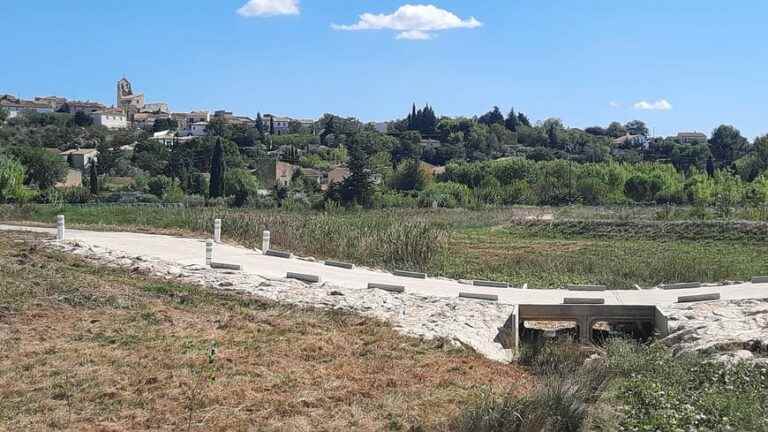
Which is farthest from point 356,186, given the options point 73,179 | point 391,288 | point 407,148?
point 407,148

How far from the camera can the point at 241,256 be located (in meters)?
23.0

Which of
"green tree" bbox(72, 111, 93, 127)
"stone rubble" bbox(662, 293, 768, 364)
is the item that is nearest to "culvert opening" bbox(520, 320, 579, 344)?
"stone rubble" bbox(662, 293, 768, 364)

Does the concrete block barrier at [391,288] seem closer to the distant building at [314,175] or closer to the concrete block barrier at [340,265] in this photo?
the concrete block barrier at [340,265]

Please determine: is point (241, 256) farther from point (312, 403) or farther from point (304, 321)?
point (312, 403)

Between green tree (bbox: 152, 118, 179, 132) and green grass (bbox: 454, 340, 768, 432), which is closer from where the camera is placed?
green grass (bbox: 454, 340, 768, 432)

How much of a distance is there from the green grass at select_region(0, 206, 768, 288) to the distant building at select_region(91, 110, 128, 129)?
12271 cm

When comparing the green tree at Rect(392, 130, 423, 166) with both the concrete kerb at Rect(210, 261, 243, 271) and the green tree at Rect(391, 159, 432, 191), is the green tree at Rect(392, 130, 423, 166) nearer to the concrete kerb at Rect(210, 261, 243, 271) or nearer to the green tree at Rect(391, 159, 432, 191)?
the green tree at Rect(391, 159, 432, 191)

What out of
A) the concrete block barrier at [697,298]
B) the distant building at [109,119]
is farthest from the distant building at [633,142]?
the concrete block barrier at [697,298]

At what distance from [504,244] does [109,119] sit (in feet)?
456

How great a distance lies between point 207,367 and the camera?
11789mm

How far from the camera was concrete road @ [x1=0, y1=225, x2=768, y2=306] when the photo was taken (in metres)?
18.4

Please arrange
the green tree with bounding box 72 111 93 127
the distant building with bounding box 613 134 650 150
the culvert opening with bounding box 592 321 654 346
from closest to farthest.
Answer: the culvert opening with bounding box 592 321 654 346 < the green tree with bounding box 72 111 93 127 < the distant building with bounding box 613 134 650 150

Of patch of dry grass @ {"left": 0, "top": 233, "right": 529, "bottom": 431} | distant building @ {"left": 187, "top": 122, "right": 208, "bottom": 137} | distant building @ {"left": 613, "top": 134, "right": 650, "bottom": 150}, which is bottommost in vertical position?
patch of dry grass @ {"left": 0, "top": 233, "right": 529, "bottom": 431}

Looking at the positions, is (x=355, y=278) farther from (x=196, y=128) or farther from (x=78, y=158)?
(x=196, y=128)
